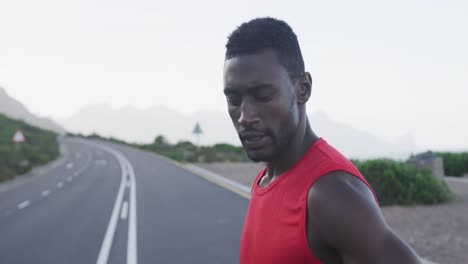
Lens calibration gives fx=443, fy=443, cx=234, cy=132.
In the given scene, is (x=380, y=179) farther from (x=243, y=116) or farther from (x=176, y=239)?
(x=243, y=116)

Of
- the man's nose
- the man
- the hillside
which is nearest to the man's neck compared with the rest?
the man

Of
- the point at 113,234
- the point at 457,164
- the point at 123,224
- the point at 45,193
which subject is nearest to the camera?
the point at 113,234

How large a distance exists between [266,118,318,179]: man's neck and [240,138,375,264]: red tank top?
31 millimetres

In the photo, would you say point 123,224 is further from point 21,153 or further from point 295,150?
point 21,153

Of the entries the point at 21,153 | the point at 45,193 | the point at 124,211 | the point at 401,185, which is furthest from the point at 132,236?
the point at 21,153

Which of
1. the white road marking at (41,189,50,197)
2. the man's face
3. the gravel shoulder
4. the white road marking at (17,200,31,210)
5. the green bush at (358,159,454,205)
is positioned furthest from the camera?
the white road marking at (41,189,50,197)

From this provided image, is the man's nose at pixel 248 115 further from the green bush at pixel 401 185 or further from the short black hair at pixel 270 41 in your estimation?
the green bush at pixel 401 185

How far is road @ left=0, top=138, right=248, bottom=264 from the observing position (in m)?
8.28

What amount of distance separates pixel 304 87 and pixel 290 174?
311mm

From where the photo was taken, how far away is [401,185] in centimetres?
1234

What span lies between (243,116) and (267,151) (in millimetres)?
142

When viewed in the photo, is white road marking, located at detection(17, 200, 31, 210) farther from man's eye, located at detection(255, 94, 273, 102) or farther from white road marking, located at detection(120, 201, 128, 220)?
man's eye, located at detection(255, 94, 273, 102)

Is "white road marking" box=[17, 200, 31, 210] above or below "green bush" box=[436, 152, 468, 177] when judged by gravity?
above

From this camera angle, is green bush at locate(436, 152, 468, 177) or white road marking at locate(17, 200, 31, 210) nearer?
white road marking at locate(17, 200, 31, 210)
